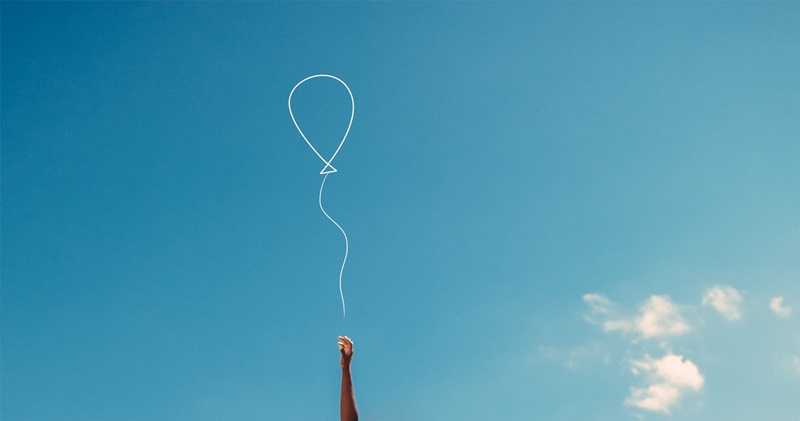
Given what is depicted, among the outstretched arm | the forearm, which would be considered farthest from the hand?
the forearm

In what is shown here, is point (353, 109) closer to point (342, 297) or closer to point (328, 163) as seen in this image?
point (328, 163)

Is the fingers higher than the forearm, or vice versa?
the fingers

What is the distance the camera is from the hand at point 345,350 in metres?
8.86

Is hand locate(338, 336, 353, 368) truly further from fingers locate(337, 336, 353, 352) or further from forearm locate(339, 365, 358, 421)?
forearm locate(339, 365, 358, 421)

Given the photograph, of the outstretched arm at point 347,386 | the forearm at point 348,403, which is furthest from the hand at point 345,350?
the forearm at point 348,403

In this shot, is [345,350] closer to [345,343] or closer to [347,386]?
[345,343]

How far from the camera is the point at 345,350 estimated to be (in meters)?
9.08

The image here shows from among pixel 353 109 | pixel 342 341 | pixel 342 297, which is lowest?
pixel 342 341

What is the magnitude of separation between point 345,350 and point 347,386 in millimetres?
776

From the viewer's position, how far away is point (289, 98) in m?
21.5

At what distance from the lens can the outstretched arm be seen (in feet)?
26.5

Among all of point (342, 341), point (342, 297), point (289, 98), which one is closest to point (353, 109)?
point (289, 98)

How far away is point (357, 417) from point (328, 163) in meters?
13.4

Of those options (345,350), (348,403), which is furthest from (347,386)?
(345,350)
